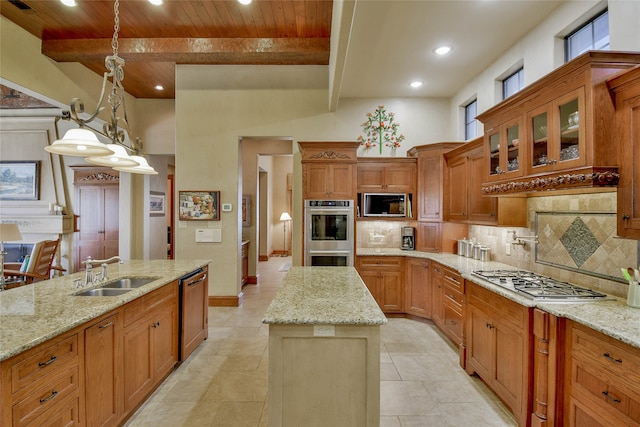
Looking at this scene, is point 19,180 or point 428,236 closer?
point 428,236

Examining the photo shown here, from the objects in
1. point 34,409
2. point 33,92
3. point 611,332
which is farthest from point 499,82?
point 33,92

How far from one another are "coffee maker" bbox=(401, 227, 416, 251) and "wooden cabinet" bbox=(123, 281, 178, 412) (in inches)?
126

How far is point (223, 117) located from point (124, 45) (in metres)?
1.56

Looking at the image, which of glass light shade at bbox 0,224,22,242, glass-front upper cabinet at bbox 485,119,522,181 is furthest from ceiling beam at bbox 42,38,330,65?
glass-front upper cabinet at bbox 485,119,522,181

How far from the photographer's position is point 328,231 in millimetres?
4168

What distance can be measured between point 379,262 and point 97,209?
242 inches

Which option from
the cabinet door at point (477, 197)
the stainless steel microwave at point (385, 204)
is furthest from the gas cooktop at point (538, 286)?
the stainless steel microwave at point (385, 204)

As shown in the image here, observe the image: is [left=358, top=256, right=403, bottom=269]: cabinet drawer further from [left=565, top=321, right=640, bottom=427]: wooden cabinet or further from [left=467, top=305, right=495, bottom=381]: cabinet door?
[left=565, top=321, right=640, bottom=427]: wooden cabinet

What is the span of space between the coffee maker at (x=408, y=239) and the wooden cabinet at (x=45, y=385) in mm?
3903

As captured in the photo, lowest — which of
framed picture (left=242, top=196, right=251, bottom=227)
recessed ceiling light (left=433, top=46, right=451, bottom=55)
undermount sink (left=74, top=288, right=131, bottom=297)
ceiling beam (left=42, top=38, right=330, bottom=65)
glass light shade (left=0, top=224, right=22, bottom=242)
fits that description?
undermount sink (left=74, top=288, right=131, bottom=297)

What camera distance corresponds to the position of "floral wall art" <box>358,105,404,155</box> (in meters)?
4.71

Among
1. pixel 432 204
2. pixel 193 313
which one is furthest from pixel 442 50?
pixel 193 313

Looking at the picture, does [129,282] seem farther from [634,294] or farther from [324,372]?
[634,294]

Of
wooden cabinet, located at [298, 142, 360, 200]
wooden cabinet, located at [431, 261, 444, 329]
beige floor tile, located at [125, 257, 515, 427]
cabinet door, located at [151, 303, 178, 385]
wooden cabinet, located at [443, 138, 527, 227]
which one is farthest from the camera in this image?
wooden cabinet, located at [298, 142, 360, 200]
